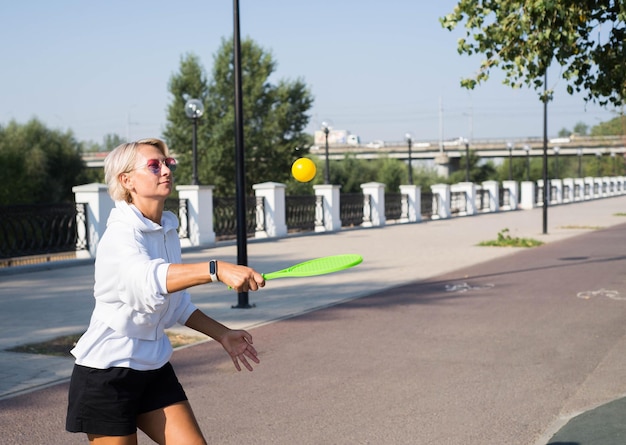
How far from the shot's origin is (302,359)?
7.89 metres

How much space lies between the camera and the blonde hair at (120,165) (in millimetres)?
3172

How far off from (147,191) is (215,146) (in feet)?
179

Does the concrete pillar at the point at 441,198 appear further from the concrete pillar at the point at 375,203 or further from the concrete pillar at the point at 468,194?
the concrete pillar at the point at 375,203

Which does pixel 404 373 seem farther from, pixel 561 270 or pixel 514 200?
pixel 514 200

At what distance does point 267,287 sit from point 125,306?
428 inches

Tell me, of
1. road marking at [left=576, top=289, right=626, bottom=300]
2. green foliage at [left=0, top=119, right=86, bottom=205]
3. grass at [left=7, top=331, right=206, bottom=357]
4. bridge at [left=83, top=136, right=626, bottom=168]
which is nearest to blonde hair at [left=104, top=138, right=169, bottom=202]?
grass at [left=7, top=331, right=206, bottom=357]

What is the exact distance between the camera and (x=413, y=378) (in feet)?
23.1

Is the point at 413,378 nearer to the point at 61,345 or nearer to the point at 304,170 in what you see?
the point at 304,170

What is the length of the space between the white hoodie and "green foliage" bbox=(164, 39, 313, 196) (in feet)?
178

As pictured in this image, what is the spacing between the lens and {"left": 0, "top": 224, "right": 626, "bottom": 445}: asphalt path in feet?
18.2

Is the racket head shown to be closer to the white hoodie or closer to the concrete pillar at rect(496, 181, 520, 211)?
the white hoodie

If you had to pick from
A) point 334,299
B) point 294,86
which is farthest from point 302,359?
point 294,86

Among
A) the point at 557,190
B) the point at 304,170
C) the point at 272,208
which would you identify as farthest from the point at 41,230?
the point at 557,190

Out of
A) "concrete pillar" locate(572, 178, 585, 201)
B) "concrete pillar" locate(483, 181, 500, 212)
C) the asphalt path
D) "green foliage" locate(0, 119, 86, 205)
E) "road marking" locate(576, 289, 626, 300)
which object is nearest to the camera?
the asphalt path
